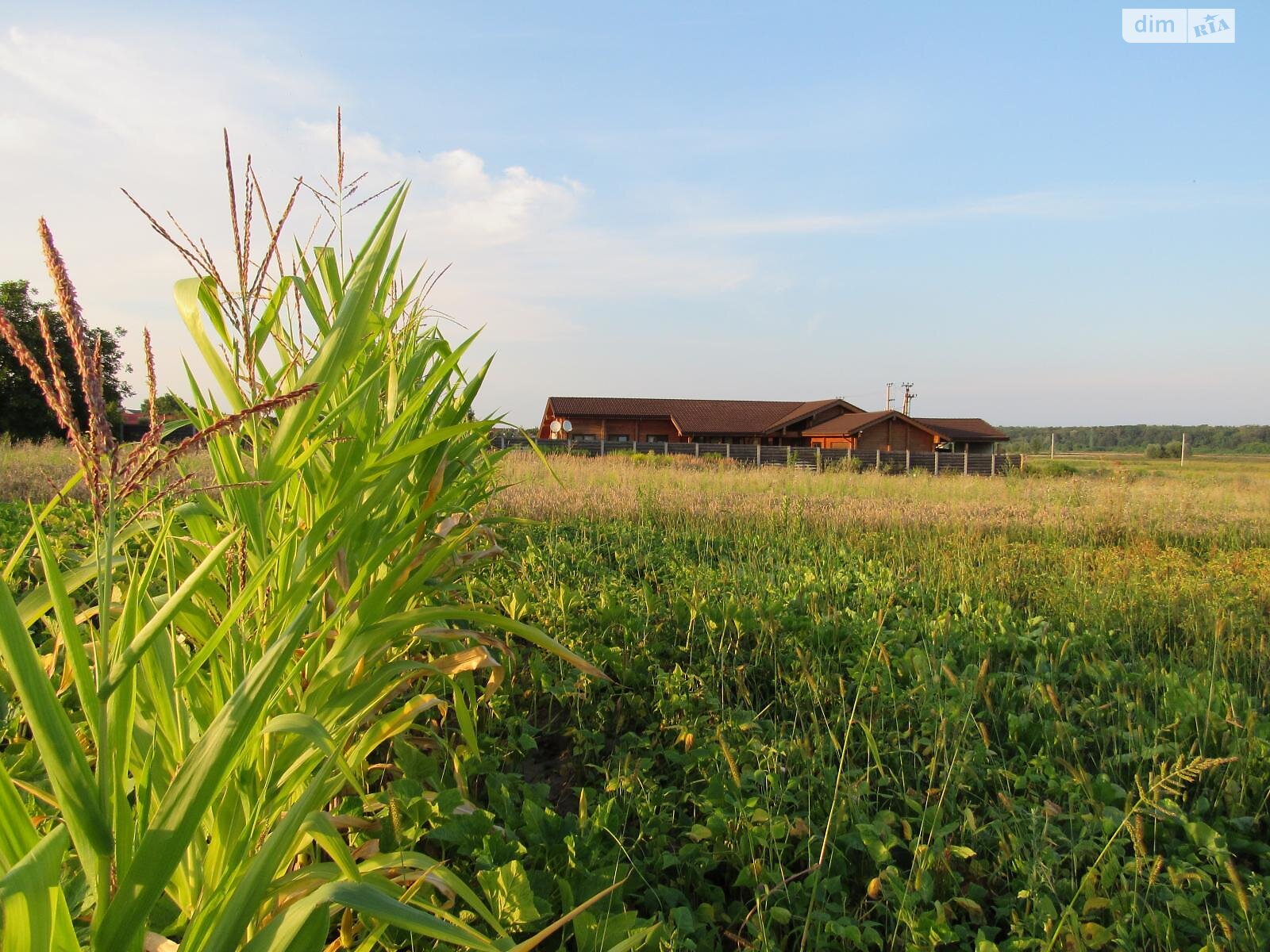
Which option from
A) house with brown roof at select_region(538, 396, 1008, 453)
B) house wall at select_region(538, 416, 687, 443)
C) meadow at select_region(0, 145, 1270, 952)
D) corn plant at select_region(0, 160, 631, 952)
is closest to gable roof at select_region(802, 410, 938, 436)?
house with brown roof at select_region(538, 396, 1008, 453)

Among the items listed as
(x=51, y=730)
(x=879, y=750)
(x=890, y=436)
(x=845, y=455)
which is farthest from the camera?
(x=890, y=436)

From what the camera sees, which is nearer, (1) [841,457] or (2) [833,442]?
(1) [841,457]

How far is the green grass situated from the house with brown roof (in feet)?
105

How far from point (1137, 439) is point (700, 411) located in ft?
246

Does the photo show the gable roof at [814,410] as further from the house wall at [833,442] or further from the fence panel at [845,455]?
the fence panel at [845,455]

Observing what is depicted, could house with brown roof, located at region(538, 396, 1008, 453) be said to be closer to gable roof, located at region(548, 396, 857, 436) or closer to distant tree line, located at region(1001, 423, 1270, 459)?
gable roof, located at region(548, 396, 857, 436)

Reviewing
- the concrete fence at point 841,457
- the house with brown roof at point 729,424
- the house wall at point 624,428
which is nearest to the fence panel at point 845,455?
the concrete fence at point 841,457

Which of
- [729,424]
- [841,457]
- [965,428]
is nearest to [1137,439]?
[965,428]

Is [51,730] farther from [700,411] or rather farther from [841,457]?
[700,411]

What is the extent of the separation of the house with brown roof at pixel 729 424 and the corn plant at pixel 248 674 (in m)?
34.8

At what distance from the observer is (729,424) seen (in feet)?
129

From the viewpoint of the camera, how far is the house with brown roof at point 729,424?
37.1m

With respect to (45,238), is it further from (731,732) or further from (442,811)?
(731,732)

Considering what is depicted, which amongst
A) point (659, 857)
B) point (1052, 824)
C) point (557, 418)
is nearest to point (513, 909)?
point (659, 857)
